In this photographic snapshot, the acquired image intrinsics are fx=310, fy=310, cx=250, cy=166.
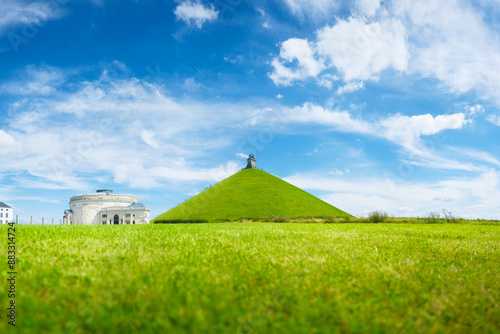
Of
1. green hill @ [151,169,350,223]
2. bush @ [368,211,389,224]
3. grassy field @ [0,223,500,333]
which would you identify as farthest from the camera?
green hill @ [151,169,350,223]

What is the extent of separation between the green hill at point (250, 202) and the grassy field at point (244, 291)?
204 feet

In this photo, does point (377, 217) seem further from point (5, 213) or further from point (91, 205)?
point (5, 213)

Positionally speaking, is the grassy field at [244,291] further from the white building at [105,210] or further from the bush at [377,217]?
the white building at [105,210]

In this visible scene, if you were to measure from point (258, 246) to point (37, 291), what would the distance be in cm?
600

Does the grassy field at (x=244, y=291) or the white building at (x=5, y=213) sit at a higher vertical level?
the white building at (x=5, y=213)

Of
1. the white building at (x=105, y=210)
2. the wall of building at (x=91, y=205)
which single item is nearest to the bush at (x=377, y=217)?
the white building at (x=105, y=210)

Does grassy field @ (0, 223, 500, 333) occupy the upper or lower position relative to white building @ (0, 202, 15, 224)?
lower

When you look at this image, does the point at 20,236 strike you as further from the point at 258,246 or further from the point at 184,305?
the point at 184,305

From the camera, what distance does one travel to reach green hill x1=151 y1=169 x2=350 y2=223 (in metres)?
75.9

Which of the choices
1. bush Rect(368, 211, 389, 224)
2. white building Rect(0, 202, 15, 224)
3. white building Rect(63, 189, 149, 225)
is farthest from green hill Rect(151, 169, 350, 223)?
white building Rect(0, 202, 15, 224)

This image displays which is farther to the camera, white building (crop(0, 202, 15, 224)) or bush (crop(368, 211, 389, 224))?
white building (crop(0, 202, 15, 224))

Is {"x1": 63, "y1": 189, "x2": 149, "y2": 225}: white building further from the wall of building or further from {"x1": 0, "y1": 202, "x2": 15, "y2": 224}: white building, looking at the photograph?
{"x1": 0, "y1": 202, "x2": 15, "y2": 224}: white building

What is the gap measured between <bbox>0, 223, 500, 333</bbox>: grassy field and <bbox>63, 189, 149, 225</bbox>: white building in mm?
85317

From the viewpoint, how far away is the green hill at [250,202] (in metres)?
75.9
